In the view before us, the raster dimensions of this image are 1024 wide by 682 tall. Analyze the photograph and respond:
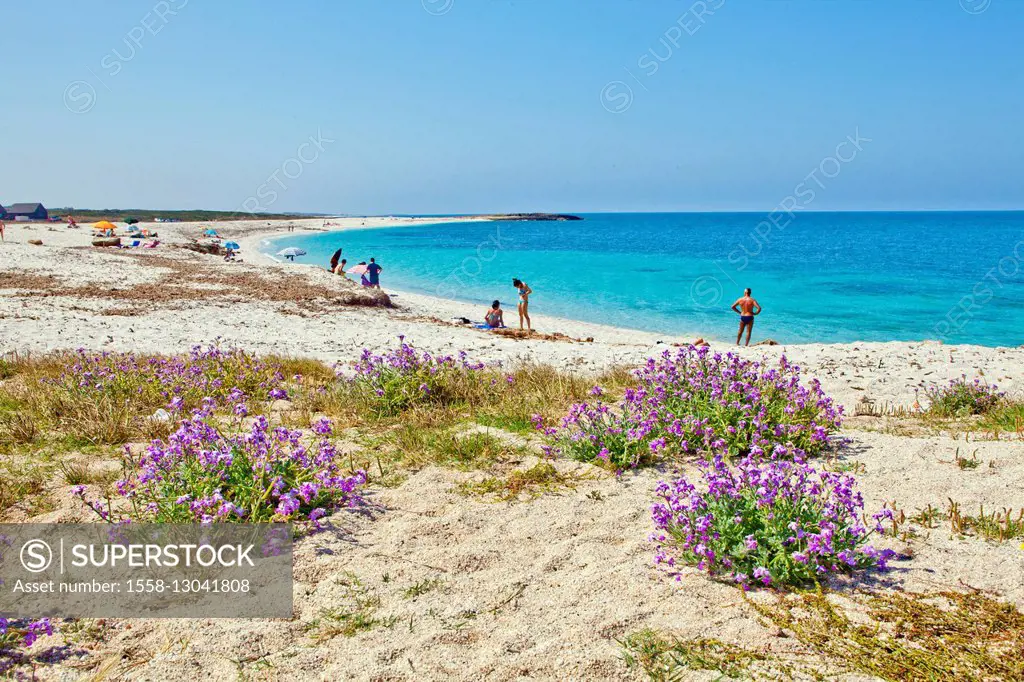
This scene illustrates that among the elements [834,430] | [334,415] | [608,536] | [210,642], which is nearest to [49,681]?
[210,642]

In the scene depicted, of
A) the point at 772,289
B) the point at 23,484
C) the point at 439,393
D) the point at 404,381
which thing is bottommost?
the point at 23,484

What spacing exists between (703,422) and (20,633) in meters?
4.69

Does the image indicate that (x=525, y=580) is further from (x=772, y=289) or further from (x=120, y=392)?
(x=772, y=289)

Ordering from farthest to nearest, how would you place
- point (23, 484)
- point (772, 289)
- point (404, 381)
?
point (772, 289) → point (404, 381) → point (23, 484)

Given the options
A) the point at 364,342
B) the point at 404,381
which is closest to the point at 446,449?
the point at 404,381

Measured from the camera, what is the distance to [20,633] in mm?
2887

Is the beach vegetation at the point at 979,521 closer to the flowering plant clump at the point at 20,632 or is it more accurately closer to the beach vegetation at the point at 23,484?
the flowering plant clump at the point at 20,632

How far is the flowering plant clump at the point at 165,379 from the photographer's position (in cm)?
654

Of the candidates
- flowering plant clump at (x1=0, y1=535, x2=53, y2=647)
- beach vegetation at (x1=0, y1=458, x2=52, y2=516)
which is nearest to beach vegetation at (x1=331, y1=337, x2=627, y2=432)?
beach vegetation at (x1=0, y1=458, x2=52, y2=516)

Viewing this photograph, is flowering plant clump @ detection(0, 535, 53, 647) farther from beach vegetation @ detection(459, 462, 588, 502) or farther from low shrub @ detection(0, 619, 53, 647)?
beach vegetation @ detection(459, 462, 588, 502)

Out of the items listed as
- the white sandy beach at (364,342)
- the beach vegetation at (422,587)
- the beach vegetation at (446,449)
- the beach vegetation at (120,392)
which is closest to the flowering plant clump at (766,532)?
the beach vegetation at (422,587)

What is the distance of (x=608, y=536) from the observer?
397cm

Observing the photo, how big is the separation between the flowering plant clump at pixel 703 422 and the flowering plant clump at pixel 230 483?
199 cm

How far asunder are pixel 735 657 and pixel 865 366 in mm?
9190
